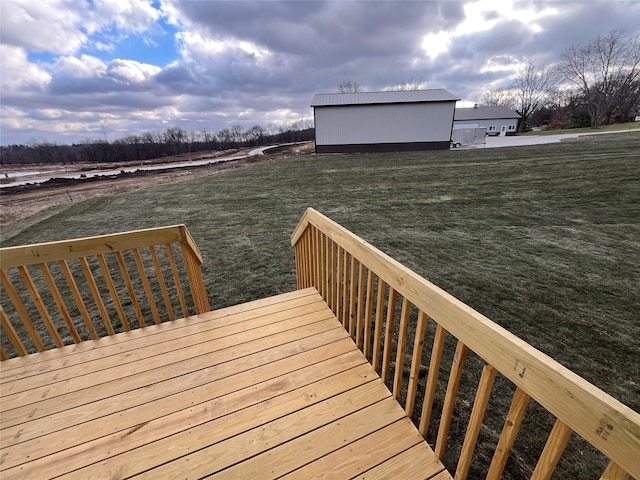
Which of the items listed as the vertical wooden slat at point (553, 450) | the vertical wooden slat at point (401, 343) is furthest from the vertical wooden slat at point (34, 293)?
the vertical wooden slat at point (553, 450)

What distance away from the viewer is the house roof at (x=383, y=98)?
2022cm

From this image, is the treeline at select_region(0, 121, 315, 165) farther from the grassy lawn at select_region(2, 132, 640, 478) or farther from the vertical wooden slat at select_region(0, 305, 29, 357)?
the vertical wooden slat at select_region(0, 305, 29, 357)

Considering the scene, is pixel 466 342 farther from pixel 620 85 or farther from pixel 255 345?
pixel 620 85

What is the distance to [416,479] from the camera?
4.44 feet

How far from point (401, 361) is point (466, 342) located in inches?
23.6

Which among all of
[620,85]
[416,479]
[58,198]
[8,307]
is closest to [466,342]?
[416,479]

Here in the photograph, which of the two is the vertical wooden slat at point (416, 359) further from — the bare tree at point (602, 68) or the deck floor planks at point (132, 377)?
the bare tree at point (602, 68)

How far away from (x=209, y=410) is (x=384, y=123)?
21982 mm

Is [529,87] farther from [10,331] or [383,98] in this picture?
[10,331]

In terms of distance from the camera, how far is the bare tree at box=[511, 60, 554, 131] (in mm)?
41125

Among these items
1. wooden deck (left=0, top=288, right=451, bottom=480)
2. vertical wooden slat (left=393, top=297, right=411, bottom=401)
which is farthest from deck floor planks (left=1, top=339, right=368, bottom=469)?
vertical wooden slat (left=393, top=297, right=411, bottom=401)

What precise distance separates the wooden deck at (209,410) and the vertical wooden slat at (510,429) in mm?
419

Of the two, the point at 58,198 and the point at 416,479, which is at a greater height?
the point at 416,479

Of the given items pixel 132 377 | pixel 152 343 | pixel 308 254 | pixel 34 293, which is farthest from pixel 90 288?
pixel 308 254
